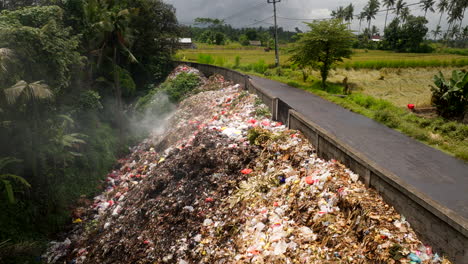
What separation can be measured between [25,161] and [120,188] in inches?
141

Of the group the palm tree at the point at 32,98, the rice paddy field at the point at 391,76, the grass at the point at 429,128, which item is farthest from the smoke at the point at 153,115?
the grass at the point at 429,128

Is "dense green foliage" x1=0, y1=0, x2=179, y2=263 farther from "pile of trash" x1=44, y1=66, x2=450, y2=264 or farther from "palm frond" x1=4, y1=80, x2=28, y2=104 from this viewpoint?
"pile of trash" x1=44, y1=66, x2=450, y2=264

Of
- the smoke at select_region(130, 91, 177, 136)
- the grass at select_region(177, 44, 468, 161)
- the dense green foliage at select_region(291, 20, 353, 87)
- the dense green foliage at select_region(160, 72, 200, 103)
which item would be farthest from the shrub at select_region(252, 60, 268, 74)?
the smoke at select_region(130, 91, 177, 136)

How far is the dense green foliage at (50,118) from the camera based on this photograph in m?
9.81

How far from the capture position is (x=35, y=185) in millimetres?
11289

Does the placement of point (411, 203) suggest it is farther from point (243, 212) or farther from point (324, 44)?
point (324, 44)

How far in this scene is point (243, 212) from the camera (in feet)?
23.6

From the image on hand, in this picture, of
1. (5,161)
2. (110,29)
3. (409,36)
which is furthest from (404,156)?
(409,36)

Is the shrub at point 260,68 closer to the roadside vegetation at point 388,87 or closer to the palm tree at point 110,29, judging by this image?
the roadside vegetation at point 388,87

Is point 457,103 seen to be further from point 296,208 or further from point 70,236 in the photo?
point 70,236

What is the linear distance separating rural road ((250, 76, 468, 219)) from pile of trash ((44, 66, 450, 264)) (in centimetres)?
160

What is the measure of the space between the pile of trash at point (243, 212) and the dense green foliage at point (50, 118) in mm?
1310

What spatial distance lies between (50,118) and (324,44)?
50.7ft

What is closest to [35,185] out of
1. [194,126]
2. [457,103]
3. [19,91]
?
[19,91]
